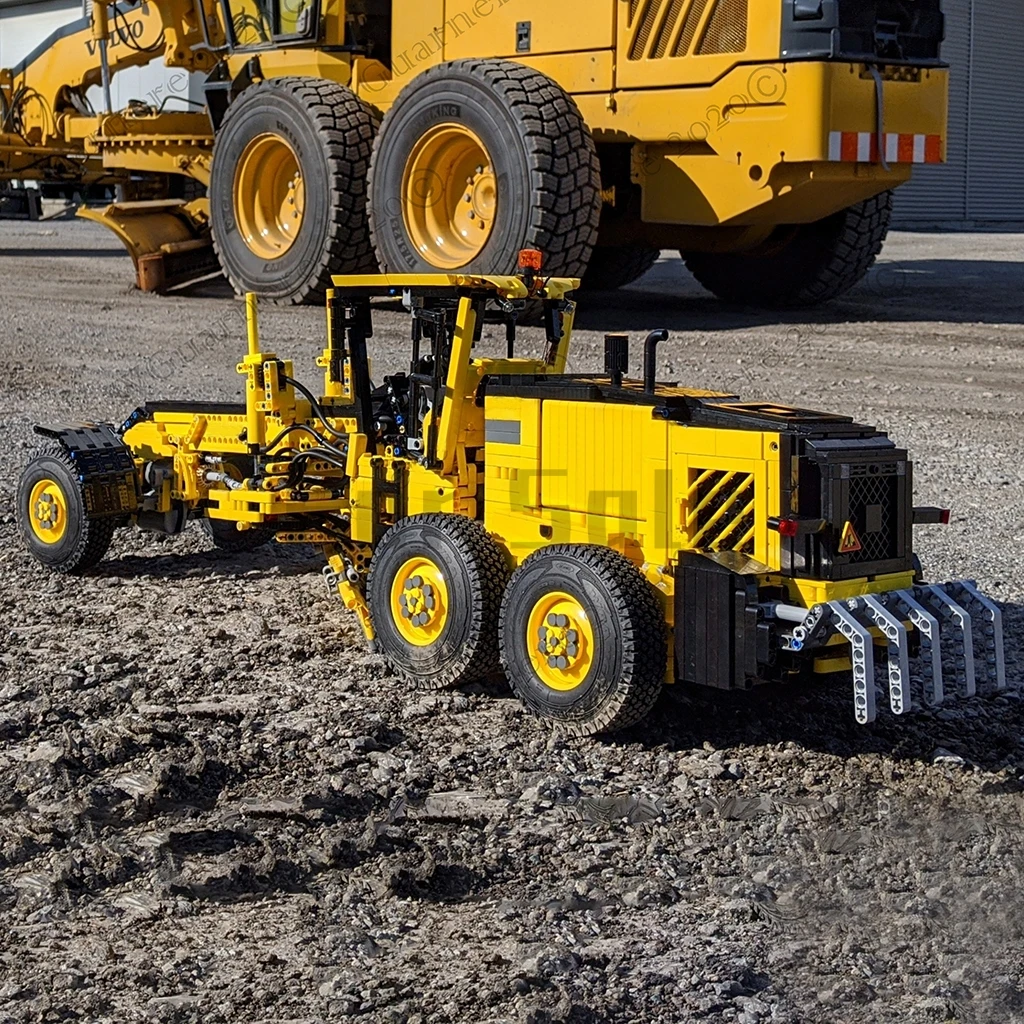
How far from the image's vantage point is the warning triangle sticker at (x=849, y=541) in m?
5.15

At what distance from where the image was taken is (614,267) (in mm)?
15555

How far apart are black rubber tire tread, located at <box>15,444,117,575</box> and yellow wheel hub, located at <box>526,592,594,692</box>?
9.36ft

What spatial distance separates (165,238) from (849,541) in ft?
38.6

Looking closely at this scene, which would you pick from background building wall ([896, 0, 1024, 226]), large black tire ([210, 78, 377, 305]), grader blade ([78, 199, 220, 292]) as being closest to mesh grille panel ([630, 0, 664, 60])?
large black tire ([210, 78, 377, 305])

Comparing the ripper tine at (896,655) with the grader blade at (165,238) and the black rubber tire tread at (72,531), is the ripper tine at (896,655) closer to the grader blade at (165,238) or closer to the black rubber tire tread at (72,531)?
the black rubber tire tread at (72,531)

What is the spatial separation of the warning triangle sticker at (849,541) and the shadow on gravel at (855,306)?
27.2 ft

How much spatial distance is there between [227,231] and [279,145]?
930mm

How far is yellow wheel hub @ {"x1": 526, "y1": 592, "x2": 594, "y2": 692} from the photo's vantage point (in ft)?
18.0

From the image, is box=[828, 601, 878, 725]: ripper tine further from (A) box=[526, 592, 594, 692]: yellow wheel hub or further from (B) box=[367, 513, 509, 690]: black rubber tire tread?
(B) box=[367, 513, 509, 690]: black rubber tire tread

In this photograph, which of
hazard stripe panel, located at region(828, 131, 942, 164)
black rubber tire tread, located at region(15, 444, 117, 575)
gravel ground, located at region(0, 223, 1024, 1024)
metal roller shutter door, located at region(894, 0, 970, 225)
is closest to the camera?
gravel ground, located at region(0, 223, 1024, 1024)

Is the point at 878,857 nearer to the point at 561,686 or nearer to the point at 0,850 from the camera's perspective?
the point at 561,686

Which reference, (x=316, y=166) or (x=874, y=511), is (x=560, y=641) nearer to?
(x=874, y=511)

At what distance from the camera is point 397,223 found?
Result: 12719 millimetres

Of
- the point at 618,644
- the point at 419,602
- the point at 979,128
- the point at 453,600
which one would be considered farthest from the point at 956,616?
the point at 979,128
